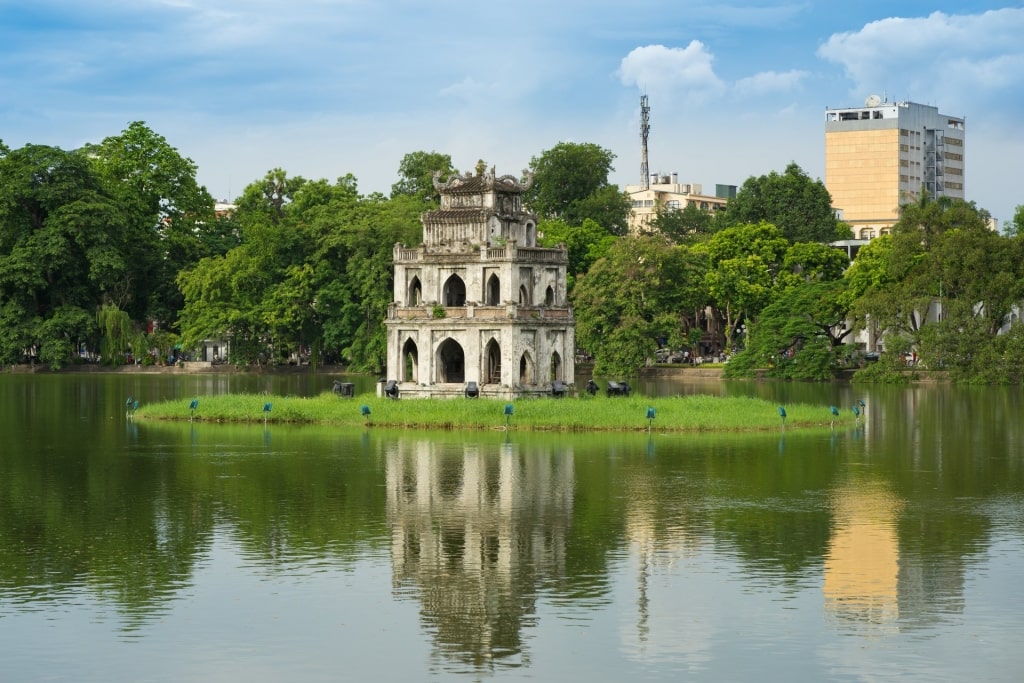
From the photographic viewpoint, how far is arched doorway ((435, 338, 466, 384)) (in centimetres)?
7444

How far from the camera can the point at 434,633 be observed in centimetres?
2738

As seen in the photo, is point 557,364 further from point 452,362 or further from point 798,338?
point 798,338

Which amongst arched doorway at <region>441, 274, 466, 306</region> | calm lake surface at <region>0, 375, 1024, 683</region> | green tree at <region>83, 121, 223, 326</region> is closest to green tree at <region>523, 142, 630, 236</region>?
green tree at <region>83, 121, 223, 326</region>

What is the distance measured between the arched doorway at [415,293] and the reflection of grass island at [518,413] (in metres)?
5.47

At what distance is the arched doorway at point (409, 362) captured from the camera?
7394 centimetres

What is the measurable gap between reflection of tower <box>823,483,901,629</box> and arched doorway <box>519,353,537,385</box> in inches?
1143

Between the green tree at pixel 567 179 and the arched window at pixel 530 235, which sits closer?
the arched window at pixel 530 235

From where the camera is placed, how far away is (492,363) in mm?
74062

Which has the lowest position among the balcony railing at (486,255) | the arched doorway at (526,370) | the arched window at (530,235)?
the arched doorway at (526,370)

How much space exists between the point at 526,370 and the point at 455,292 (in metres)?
6.24

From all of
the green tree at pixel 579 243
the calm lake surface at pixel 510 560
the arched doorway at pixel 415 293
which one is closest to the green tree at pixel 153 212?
the green tree at pixel 579 243

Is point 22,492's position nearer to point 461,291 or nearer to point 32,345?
point 461,291

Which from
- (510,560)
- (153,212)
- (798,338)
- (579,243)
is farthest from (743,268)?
(510,560)

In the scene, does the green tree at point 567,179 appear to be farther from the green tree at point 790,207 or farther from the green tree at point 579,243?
the green tree at point 579,243
